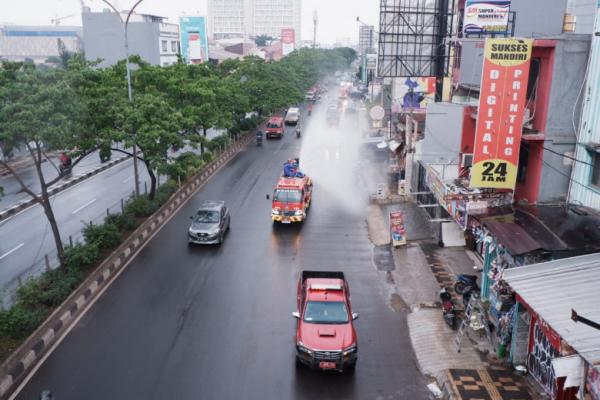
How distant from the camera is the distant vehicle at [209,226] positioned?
2464 centimetres

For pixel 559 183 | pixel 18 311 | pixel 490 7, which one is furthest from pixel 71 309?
pixel 490 7

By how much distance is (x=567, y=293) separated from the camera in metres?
12.3

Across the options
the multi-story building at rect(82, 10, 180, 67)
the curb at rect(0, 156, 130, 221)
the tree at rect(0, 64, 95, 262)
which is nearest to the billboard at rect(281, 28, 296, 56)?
the multi-story building at rect(82, 10, 180, 67)

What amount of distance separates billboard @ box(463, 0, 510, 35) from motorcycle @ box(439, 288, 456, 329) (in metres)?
12.5

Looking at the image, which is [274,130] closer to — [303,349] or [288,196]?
[288,196]

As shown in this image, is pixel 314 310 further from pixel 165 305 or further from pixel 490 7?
pixel 490 7

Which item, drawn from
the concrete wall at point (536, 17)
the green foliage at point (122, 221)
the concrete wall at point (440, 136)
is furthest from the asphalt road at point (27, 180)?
the concrete wall at point (536, 17)

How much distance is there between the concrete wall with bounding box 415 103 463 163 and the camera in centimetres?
2598

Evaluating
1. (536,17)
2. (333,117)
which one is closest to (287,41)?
(333,117)

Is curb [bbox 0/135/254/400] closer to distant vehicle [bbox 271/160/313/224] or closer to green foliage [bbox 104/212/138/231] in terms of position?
green foliage [bbox 104/212/138/231]

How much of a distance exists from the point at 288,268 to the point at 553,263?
441 inches

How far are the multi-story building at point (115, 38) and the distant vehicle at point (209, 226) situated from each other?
55160 millimetres

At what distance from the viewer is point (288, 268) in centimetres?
2239

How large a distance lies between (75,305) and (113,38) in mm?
67264
